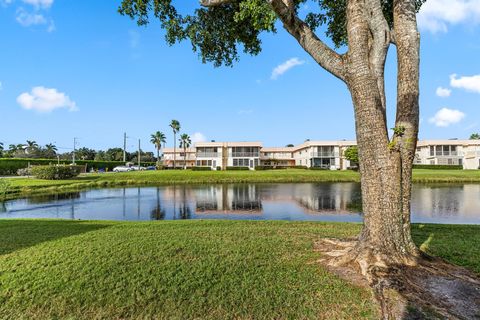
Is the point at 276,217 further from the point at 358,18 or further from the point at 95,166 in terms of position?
the point at 95,166

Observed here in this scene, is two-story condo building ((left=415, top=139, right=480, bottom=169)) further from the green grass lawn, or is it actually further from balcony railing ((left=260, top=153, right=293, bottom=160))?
the green grass lawn

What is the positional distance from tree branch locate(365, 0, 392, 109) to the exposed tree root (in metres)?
2.98

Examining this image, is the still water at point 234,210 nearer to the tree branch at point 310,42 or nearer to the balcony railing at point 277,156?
the tree branch at point 310,42

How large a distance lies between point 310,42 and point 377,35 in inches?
43.5

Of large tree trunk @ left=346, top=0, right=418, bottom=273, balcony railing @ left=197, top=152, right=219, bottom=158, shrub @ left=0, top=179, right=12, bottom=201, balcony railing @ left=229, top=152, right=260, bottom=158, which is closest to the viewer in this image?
large tree trunk @ left=346, top=0, right=418, bottom=273

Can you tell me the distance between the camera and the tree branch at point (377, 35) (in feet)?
14.4

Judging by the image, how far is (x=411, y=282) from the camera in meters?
3.64

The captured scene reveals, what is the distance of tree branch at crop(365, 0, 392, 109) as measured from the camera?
4387 mm

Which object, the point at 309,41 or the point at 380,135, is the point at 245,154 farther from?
the point at 380,135

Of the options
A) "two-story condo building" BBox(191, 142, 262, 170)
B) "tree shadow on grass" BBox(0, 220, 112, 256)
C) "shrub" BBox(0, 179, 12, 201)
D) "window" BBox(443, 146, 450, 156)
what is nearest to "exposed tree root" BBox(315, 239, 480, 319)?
"tree shadow on grass" BBox(0, 220, 112, 256)

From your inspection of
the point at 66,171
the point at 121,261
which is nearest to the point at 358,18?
the point at 121,261

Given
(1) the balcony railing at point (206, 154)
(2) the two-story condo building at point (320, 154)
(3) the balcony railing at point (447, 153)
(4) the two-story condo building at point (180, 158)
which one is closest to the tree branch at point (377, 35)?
(2) the two-story condo building at point (320, 154)

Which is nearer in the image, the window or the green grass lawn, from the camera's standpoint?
the green grass lawn

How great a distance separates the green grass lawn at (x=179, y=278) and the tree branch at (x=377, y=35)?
11.5ft
